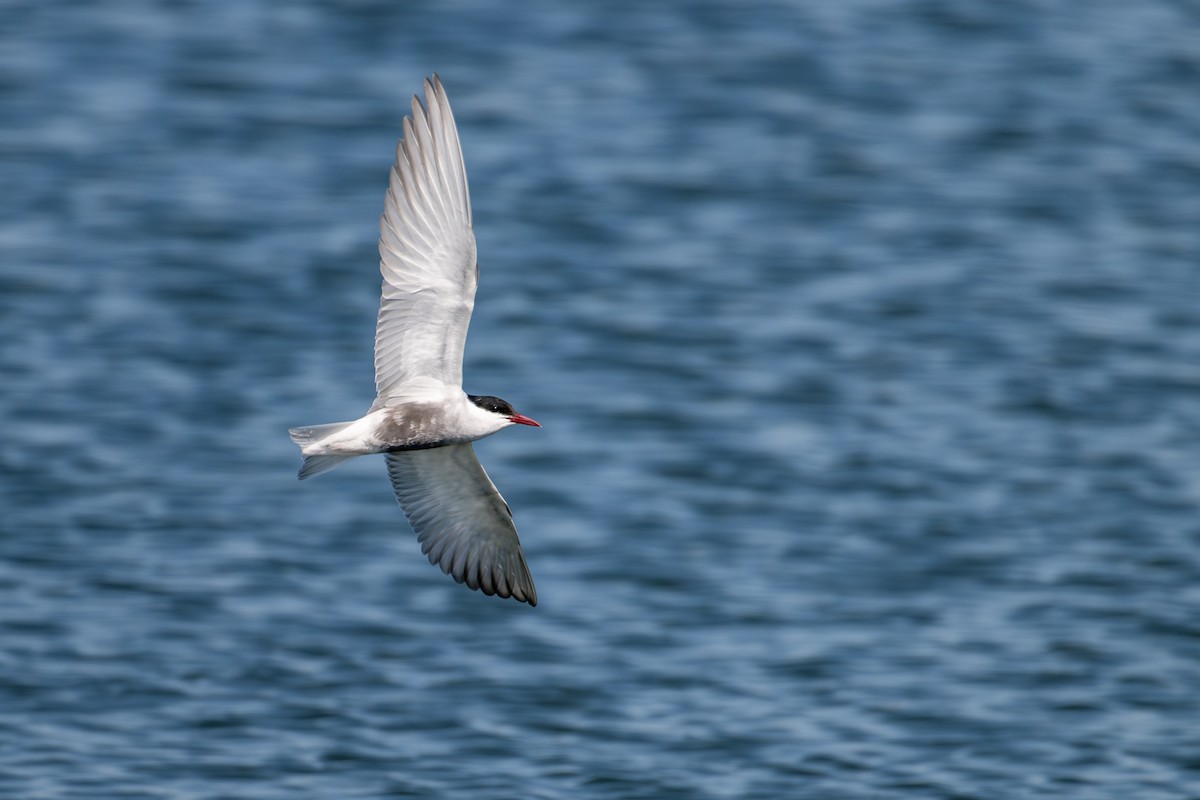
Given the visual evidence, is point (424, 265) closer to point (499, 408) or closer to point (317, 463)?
point (499, 408)

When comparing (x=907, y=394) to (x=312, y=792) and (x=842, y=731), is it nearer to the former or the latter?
(x=842, y=731)

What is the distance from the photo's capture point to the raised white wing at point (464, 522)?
32.2 ft

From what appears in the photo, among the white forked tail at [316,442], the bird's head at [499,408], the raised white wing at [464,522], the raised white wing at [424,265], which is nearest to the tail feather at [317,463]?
the white forked tail at [316,442]

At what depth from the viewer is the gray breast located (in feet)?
28.8

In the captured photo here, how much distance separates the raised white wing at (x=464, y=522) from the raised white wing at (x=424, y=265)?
87cm

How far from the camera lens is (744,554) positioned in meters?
15.6

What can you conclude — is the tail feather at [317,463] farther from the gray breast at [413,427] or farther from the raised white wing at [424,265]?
the raised white wing at [424,265]

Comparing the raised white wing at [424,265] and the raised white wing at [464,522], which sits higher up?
the raised white wing at [424,265]

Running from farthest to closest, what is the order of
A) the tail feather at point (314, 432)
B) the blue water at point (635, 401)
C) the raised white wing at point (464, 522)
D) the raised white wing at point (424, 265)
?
the blue water at point (635, 401)
the raised white wing at point (464, 522)
the raised white wing at point (424, 265)
the tail feather at point (314, 432)

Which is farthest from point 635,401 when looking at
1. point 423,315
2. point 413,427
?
point 413,427

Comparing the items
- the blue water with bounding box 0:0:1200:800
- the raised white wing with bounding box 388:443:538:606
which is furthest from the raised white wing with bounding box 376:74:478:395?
the blue water with bounding box 0:0:1200:800

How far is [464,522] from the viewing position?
998 centimetres

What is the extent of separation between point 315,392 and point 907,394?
5444mm

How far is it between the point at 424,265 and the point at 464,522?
5.34 ft
